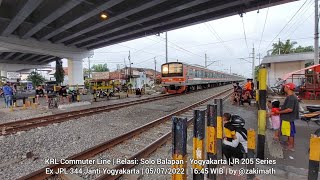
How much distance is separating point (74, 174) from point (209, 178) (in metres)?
2.57

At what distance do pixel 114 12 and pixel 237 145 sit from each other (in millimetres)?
13093

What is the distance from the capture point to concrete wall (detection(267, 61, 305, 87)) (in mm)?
24862

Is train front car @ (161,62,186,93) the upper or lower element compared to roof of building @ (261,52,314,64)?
lower

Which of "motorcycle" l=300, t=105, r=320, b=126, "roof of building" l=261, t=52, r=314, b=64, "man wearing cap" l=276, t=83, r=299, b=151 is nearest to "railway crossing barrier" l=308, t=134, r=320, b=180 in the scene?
"man wearing cap" l=276, t=83, r=299, b=151

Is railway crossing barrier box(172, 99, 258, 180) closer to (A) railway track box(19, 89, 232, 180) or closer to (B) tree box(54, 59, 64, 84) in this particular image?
(A) railway track box(19, 89, 232, 180)

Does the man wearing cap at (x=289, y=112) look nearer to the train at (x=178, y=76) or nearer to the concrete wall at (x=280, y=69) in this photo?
the train at (x=178, y=76)

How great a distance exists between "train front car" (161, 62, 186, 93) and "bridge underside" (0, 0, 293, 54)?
3736 mm

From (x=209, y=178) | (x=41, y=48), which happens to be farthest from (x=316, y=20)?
(x=41, y=48)

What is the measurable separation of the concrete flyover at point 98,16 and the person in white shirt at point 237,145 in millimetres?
9846

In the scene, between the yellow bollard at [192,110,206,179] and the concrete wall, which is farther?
the concrete wall

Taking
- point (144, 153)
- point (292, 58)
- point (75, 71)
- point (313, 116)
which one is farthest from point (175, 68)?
point (75, 71)

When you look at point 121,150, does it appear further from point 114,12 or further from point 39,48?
point 39,48

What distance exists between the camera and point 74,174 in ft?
13.9

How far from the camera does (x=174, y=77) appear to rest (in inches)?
829
